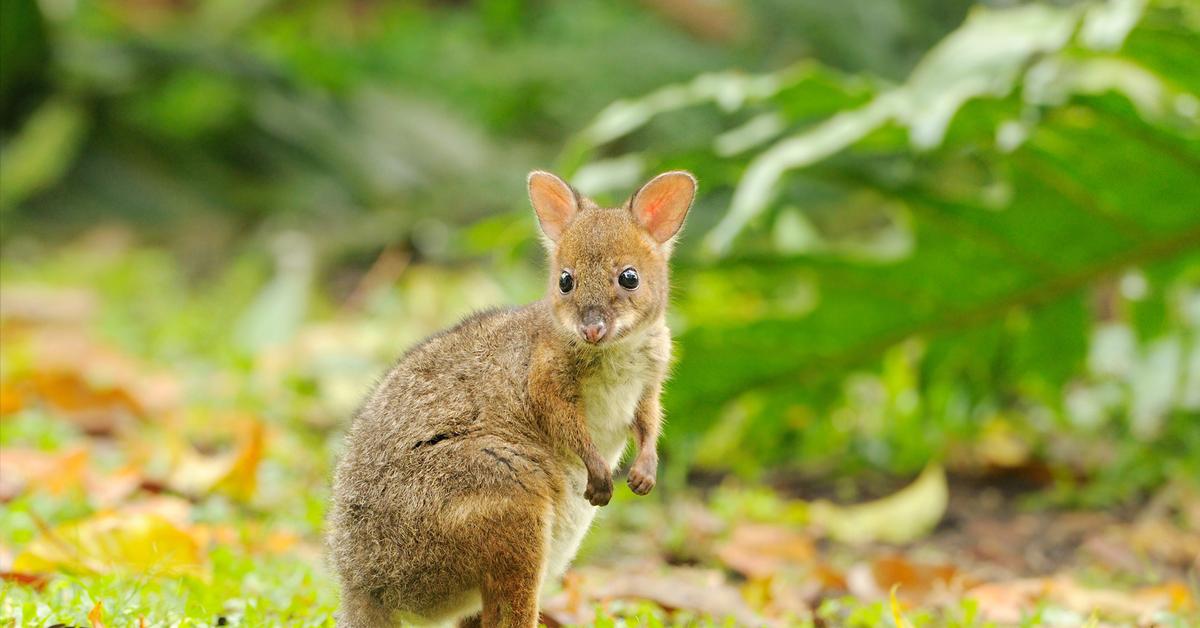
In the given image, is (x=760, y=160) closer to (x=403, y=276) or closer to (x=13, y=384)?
(x=13, y=384)

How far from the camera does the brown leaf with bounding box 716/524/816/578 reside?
4.61 metres

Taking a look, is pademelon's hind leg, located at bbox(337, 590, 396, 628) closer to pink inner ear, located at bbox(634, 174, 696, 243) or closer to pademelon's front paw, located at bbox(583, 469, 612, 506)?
pademelon's front paw, located at bbox(583, 469, 612, 506)

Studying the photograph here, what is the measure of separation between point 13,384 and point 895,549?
3.89m

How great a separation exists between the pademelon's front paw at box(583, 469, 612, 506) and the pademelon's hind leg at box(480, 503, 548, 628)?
19 centimetres

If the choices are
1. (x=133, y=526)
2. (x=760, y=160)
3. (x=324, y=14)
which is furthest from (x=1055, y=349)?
(x=324, y=14)

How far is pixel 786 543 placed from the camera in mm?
4918

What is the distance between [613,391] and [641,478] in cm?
22

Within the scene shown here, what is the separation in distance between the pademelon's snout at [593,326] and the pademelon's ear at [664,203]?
399mm

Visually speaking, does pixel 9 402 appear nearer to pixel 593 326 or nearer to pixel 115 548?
pixel 115 548

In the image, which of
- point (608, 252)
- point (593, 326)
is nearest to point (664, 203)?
point (608, 252)

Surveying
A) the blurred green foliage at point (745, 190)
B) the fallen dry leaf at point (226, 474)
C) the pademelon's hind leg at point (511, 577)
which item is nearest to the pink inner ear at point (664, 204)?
the pademelon's hind leg at point (511, 577)

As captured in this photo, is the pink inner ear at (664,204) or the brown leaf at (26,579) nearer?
the pink inner ear at (664,204)

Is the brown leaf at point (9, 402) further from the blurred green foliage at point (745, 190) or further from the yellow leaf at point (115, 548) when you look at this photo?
the yellow leaf at point (115, 548)

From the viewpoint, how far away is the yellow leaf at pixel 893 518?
17.3ft
